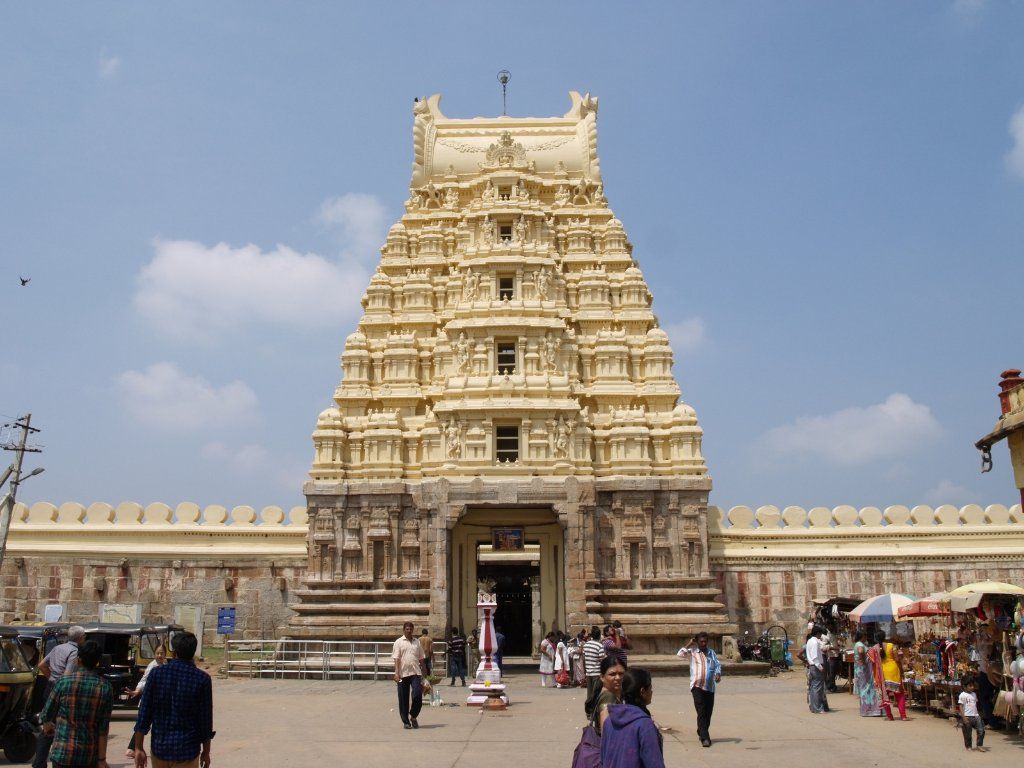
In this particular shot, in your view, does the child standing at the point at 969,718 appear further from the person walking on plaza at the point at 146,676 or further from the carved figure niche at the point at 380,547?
the carved figure niche at the point at 380,547

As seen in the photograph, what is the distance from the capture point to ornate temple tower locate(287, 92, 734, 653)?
2689cm

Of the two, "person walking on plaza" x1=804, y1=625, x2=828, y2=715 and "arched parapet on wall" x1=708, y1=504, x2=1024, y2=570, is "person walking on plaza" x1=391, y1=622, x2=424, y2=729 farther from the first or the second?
"arched parapet on wall" x1=708, y1=504, x2=1024, y2=570

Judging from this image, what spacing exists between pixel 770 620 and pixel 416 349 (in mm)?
13433

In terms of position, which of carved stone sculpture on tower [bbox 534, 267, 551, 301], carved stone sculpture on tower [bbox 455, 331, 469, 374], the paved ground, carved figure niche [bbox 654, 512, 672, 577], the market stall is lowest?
the paved ground

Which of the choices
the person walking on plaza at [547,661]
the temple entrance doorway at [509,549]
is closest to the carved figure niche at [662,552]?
the temple entrance doorway at [509,549]

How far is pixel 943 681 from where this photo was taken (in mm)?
Answer: 16125

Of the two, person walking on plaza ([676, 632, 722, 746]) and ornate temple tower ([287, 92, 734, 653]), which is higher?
ornate temple tower ([287, 92, 734, 653])

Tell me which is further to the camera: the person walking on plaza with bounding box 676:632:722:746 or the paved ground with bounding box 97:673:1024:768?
the person walking on plaza with bounding box 676:632:722:746

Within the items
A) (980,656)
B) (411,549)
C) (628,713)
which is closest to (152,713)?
(628,713)

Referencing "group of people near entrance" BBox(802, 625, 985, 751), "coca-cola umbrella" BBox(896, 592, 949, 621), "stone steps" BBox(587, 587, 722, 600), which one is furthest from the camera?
"stone steps" BBox(587, 587, 722, 600)

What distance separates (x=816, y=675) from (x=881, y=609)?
3.49 metres

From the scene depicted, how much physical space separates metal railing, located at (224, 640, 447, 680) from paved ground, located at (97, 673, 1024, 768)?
3987mm

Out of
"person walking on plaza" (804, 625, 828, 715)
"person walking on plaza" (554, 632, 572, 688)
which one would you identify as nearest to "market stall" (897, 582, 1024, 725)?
"person walking on plaza" (804, 625, 828, 715)

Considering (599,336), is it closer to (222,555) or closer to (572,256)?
(572,256)
